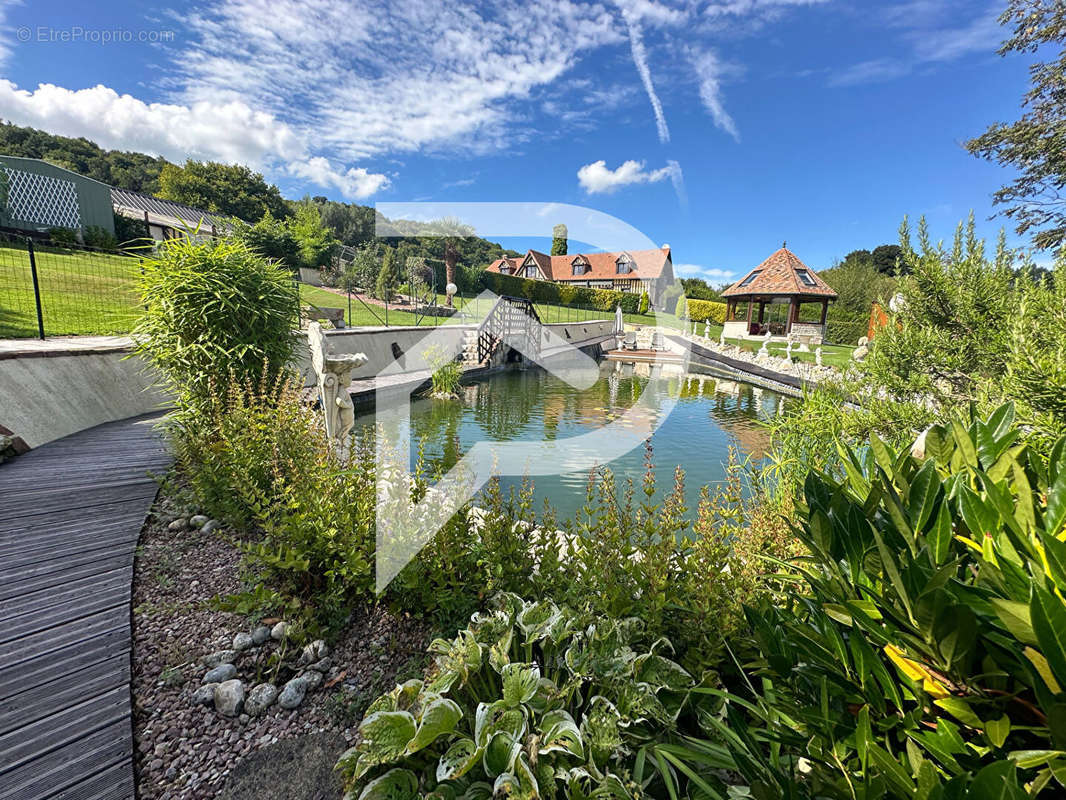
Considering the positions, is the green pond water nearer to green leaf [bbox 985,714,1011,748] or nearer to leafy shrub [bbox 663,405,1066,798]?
leafy shrub [bbox 663,405,1066,798]

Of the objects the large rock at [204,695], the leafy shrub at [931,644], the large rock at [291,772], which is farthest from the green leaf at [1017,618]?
the large rock at [204,695]

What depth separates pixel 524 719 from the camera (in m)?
1.31

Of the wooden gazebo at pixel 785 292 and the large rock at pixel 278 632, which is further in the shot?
the wooden gazebo at pixel 785 292

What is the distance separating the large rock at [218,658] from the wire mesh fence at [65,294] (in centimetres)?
395

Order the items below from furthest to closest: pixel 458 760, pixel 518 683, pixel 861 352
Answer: pixel 861 352
pixel 518 683
pixel 458 760

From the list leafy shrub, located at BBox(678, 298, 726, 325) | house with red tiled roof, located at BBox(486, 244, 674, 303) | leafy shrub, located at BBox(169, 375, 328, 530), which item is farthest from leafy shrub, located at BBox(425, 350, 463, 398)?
house with red tiled roof, located at BBox(486, 244, 674, 303)

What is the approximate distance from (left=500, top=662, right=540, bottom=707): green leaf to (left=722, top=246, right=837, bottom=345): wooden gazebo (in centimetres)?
2519

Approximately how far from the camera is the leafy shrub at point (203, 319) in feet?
13.6

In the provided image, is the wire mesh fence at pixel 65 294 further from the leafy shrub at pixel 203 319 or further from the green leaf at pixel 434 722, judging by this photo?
the green leaf at pixel 434 722

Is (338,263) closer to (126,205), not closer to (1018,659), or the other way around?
(126,205)

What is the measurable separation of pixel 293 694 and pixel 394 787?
0.86m

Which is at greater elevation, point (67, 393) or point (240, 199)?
point (240, 199)

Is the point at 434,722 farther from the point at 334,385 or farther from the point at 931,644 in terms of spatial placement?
the point at 334,385

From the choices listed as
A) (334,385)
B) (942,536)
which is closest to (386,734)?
(942,536)
